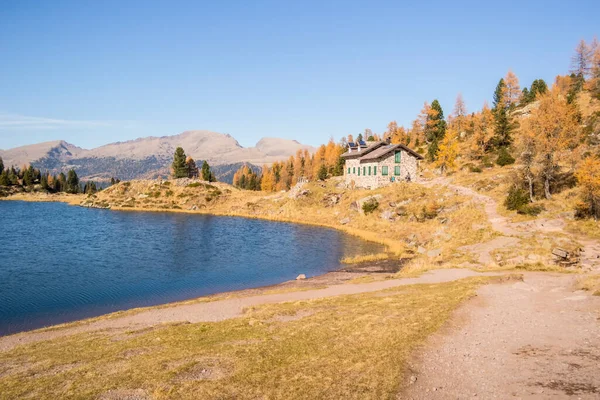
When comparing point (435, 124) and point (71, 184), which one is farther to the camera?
point (71, 184)

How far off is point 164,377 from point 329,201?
74469 mm

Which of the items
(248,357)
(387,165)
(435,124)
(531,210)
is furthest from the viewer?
(435,124)

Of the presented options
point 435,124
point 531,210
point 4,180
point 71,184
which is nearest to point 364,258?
point 531,210

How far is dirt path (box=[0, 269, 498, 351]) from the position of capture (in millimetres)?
21372

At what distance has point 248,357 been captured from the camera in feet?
48.5

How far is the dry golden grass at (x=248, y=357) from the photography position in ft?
39.9

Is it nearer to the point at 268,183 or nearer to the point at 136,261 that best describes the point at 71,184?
the point at 268,183

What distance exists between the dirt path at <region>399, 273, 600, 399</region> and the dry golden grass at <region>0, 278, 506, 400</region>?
3.07 ft

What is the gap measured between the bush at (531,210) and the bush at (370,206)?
2706cm

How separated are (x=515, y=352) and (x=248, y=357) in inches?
403

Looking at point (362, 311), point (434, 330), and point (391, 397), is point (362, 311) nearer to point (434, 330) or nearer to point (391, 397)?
point (434, 330)

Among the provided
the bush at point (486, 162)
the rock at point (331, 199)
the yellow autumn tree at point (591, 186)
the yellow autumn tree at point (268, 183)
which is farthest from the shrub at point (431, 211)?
the yellow autumn tree at point (268, 183)

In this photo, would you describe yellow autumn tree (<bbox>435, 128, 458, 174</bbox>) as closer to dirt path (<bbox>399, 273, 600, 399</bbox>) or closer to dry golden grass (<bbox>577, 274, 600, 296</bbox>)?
dry golden grass (<bbox>577, 274, 600, 296</bbox>)

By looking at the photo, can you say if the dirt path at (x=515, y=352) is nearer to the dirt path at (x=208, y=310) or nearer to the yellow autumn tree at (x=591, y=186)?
the dirt path at (x=208, y=310)
